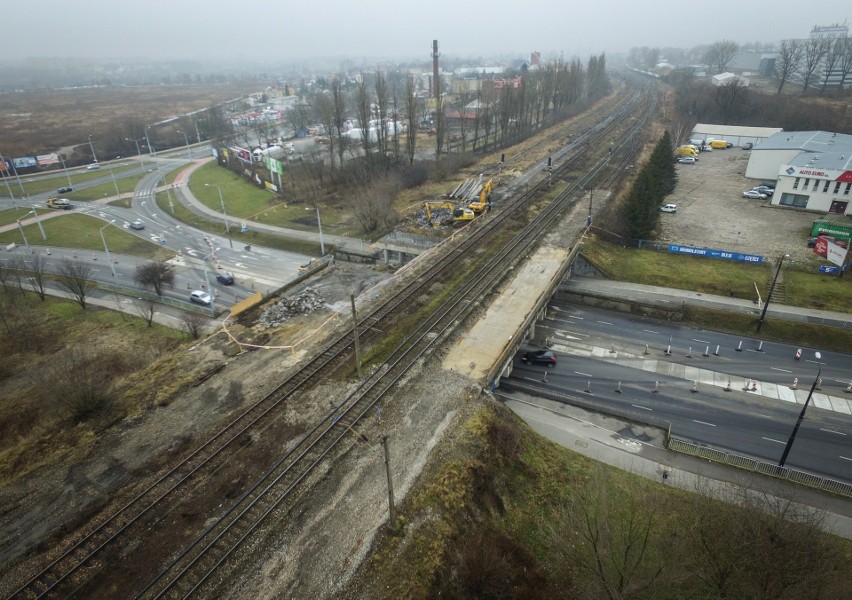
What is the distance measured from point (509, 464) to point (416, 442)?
4.90 meters

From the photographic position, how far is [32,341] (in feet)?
119

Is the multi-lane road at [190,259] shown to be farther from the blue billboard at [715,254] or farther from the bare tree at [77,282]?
the blue billboard at [715,254]

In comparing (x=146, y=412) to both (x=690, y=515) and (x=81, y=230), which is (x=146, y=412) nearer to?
(x=690, y=515)

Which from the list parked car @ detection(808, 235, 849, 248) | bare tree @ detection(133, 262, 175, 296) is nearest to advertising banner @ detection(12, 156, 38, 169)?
bare tree @ detection(133, 262, 175, 296)

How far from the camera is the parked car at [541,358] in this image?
109 ft

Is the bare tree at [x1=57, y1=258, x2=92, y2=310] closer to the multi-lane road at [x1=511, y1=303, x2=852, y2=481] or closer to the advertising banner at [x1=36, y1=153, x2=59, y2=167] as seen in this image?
the multi-lane road at [x1=511, y1=303, x2=852, y2=481]

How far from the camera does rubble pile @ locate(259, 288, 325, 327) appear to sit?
3481 cm

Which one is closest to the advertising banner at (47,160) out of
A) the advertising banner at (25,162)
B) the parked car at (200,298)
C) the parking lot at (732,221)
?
the advertising banner at (25,162)

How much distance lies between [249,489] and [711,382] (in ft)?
97.9

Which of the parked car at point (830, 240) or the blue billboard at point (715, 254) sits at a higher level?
the parked car at point (830, 240)

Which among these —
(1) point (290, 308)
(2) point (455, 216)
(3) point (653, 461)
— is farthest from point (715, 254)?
(1) point (290, 308)

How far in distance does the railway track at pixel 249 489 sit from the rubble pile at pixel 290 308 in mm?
5945

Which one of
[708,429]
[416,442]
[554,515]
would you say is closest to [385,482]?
[416,442]

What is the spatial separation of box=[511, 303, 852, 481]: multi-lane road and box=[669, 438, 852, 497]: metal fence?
1526 millimetres
